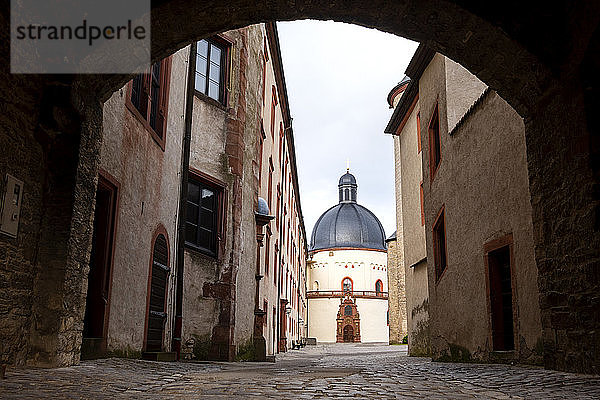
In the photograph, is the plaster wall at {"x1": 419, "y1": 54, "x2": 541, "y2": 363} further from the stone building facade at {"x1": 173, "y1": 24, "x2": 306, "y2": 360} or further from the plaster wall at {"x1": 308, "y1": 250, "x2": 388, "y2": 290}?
the plaster wall at {"x1": 308, "y1": 250, "x2": 388, "y2": 290}

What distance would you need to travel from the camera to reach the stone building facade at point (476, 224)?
838cm

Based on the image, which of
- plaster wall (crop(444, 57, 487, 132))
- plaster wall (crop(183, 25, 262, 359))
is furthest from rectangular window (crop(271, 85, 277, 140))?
plaster wall (crop(444, 57, 487, 132))

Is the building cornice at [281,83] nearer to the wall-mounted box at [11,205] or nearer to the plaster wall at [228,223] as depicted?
the plaster wall at [228,223]

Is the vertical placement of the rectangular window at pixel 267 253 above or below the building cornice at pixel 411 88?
below

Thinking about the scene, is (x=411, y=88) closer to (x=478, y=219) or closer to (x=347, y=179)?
(x=478, y=219)

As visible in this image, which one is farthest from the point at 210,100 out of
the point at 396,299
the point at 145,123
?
the point at 396,299

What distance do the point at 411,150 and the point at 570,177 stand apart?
1316cm

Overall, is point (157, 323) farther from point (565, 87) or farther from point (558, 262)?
point (565, 87)

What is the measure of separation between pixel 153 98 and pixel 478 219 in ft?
19.2

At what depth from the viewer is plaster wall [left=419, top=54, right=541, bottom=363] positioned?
8273 millimetres

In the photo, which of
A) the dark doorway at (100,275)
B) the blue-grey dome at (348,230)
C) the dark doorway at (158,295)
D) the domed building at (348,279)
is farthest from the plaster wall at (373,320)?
the dark doorway at (100,275)

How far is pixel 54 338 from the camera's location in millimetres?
5805

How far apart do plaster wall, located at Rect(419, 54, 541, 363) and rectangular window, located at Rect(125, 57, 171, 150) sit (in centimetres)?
534

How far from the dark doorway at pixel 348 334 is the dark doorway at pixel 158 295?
158ft
